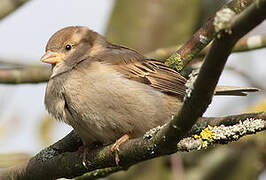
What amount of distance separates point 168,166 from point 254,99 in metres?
1.20

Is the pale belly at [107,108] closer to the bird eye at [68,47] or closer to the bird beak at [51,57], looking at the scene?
the bird beak at [51,57]

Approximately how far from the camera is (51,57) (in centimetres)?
477

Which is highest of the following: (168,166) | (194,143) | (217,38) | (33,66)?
(217,38)

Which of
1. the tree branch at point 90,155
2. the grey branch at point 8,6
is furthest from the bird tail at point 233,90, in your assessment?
the grey branch at point 8,6

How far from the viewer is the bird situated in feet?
13.2

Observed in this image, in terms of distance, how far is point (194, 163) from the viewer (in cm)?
632

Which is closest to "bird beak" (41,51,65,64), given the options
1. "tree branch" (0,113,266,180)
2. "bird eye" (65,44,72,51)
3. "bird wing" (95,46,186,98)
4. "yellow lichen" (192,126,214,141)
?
"bird eye" (65,44,72,51)

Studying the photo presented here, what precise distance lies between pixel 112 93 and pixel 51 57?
911mm

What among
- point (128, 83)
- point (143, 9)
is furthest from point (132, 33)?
point (128, 83)

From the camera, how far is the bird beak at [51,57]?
471cm

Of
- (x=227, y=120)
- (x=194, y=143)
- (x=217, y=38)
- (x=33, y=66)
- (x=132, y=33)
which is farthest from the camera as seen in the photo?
(x=132, y=33)

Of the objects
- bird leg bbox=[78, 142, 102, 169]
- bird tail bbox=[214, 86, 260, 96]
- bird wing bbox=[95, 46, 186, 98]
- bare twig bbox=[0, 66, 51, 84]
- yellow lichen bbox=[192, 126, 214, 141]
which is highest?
yellow lichen bbox=[192, 126, 214, 141]

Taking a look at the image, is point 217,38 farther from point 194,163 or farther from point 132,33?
point 132,33

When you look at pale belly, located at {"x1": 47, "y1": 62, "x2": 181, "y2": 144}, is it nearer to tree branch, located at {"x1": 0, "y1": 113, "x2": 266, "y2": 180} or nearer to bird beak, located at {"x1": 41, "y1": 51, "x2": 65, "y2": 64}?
tree branch, located at {"x1": 0, "y1": 113, "x2": 266, "y2": 180}
